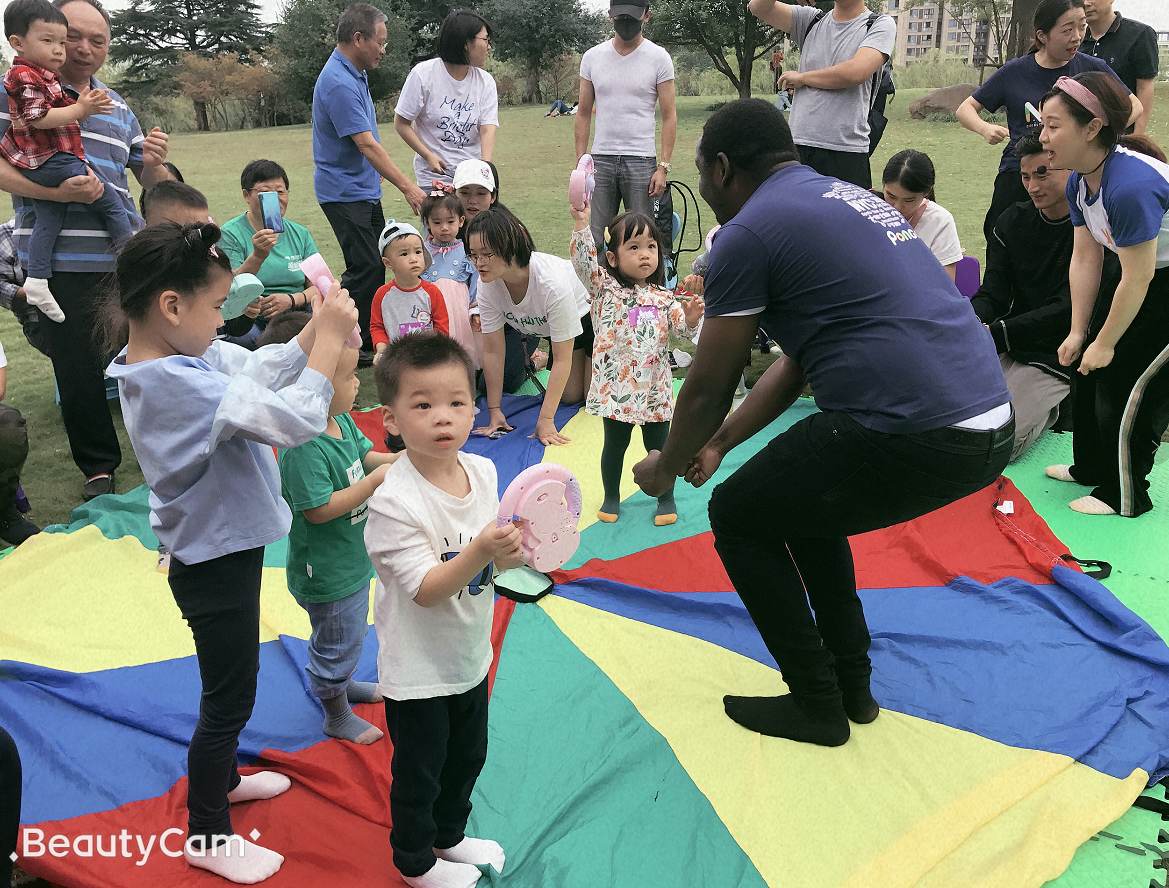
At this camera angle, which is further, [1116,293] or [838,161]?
[838,161]

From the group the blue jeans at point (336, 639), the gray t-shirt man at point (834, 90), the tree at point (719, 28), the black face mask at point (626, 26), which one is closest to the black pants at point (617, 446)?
the blue jeans at point (336, 639)

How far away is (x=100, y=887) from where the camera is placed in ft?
7.50

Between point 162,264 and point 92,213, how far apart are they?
2.81 metres

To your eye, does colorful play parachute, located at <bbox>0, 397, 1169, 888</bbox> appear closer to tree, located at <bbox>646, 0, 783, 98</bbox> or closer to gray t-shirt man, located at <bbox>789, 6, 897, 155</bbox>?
gray t-shirt man, located at <bbox>789, 6, 897, 155</bbox>

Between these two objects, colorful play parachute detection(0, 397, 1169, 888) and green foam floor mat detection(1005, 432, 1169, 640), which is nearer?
colorful play parachute detection(0, 397, 1169, 888)

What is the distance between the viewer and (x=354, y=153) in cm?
613

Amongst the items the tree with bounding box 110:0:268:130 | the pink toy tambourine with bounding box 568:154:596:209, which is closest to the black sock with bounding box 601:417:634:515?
the pink toy tambourine with bounding box 568:154:596:209

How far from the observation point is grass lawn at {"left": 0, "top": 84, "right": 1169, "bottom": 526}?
205 inches

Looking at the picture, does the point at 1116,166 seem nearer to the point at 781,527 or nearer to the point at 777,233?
the point at 777,233

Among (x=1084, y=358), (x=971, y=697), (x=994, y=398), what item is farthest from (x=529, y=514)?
(x=1084, y=358)

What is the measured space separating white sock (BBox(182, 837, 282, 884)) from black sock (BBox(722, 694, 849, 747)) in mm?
1065

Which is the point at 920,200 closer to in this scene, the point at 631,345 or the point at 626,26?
the point at 631,345

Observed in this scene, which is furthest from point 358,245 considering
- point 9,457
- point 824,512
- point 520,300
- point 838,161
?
point 824,512

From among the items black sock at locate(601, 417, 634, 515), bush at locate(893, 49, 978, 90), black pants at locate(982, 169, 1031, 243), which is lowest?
black sock at locate(601, 417, 634, 515)
